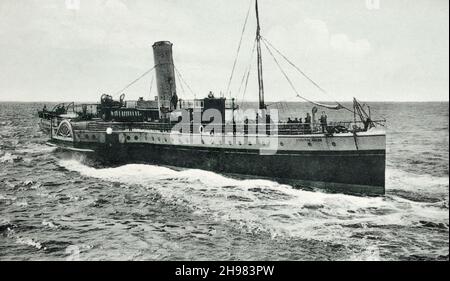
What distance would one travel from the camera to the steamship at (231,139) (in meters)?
18.2

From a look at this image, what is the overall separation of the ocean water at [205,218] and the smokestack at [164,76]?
612 centimetres

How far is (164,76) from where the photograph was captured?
2764cm

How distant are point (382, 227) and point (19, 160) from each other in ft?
84.0

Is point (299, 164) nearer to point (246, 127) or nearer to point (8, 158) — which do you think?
point (246, 127)

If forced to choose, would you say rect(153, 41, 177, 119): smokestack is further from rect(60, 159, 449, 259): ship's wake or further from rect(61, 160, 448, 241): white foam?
rect(60, 159, 449, 259): ship's wake

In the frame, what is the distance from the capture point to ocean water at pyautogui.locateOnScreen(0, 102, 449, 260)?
11.0 metres

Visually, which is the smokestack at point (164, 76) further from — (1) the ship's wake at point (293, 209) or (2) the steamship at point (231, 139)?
(1) the ship's wake at point (293, 209)

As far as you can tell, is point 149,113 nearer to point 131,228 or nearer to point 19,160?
point 19,160

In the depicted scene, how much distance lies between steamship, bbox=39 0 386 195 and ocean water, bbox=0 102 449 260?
921 mm

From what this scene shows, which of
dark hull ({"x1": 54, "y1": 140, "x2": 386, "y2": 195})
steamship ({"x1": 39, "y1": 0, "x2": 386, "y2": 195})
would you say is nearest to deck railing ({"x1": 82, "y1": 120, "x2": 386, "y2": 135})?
steamship ({"x1": 39, "y1": 0, "x2": 386, "y2": 195})

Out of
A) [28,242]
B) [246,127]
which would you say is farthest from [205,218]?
[246,127]

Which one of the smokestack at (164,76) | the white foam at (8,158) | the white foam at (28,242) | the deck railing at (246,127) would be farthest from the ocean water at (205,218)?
the smokestack at (164,76)

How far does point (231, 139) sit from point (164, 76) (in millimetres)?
9512
